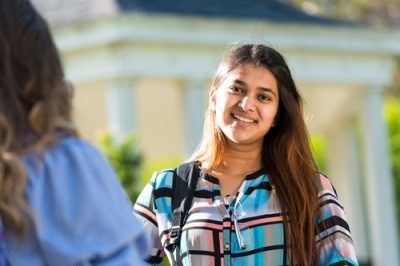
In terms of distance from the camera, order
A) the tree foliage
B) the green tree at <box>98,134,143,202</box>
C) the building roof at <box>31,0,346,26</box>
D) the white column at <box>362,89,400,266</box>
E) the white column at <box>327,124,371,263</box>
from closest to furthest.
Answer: the green tree at <box>98,134,143,202</box> → the building roof at <box>31,0,346,26</box> → the white column at <box>362,89,400,266</box> → the white column at <box>327,124,371,263</box> → the tree foliage

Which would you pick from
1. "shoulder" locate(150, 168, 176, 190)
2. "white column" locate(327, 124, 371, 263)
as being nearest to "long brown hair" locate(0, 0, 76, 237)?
"shoulder" locate(150, 168, 176, 190)

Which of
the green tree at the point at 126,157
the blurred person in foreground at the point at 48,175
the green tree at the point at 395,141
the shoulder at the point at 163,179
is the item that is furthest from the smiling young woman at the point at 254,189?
the green tree at the point at 395,141

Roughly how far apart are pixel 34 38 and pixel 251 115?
181 cm

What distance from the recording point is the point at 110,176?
113 inches

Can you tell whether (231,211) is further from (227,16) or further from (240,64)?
(227,16)

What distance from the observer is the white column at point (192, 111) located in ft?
55.2

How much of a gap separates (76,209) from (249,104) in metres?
1.81

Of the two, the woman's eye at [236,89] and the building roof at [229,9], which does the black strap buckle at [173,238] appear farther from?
the building roof at [229,9]

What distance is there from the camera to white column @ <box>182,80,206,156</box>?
16828 mm

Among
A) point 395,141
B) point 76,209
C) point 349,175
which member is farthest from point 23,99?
point 395,141

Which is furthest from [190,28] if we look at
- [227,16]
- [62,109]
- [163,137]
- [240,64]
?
[62,109]

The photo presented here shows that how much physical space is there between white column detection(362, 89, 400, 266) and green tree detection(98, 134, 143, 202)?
17.8ft

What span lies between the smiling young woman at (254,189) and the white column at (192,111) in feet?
39.3

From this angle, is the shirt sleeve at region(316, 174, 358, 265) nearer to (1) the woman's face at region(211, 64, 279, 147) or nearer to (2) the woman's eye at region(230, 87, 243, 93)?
(1) the woman's face at region(211, 64, 279, 147)
